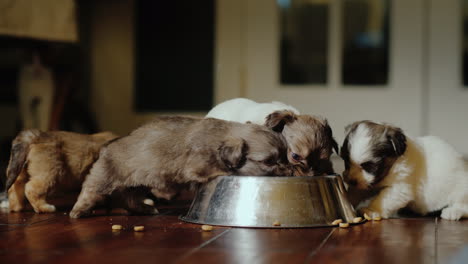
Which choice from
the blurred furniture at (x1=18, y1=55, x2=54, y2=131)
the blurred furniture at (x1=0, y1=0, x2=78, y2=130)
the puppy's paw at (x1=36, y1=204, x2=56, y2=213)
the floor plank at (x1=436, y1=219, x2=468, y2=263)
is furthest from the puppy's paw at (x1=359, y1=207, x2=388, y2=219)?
the blurred furniture at (x1=18, y1=55, x2=54, y2=131)

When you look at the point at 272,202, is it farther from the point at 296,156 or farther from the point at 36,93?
the point at 36,93

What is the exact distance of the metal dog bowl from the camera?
2.38m

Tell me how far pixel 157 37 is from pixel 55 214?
3.29 metres

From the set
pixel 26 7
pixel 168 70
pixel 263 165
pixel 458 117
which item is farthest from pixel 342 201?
pixel 168 70

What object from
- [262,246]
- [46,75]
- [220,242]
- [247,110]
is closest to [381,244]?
[262,246]

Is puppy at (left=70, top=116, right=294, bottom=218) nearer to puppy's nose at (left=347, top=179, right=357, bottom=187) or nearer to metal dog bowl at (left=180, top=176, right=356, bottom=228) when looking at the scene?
metal dog bowl at (left=180, top=176, right=356, bottom=228)

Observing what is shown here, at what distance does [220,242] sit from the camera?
2.09 meters

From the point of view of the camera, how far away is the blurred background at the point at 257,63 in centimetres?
503

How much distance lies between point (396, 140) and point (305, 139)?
1.40ft

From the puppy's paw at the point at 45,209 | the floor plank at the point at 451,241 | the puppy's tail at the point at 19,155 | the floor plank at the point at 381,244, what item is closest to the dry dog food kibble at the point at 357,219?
the floor plank at the point at 381,244

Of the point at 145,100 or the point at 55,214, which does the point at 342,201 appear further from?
the point at 145,100

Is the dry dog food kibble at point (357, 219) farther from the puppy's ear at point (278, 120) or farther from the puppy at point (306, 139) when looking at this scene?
the puppy's ear at point (278, 120)

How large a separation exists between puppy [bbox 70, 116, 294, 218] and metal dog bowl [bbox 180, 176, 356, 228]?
83 mm

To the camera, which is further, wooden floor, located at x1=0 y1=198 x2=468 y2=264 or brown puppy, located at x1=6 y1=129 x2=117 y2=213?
brown puppy, located at x1=6 y1=129 x2=117 y2=213
